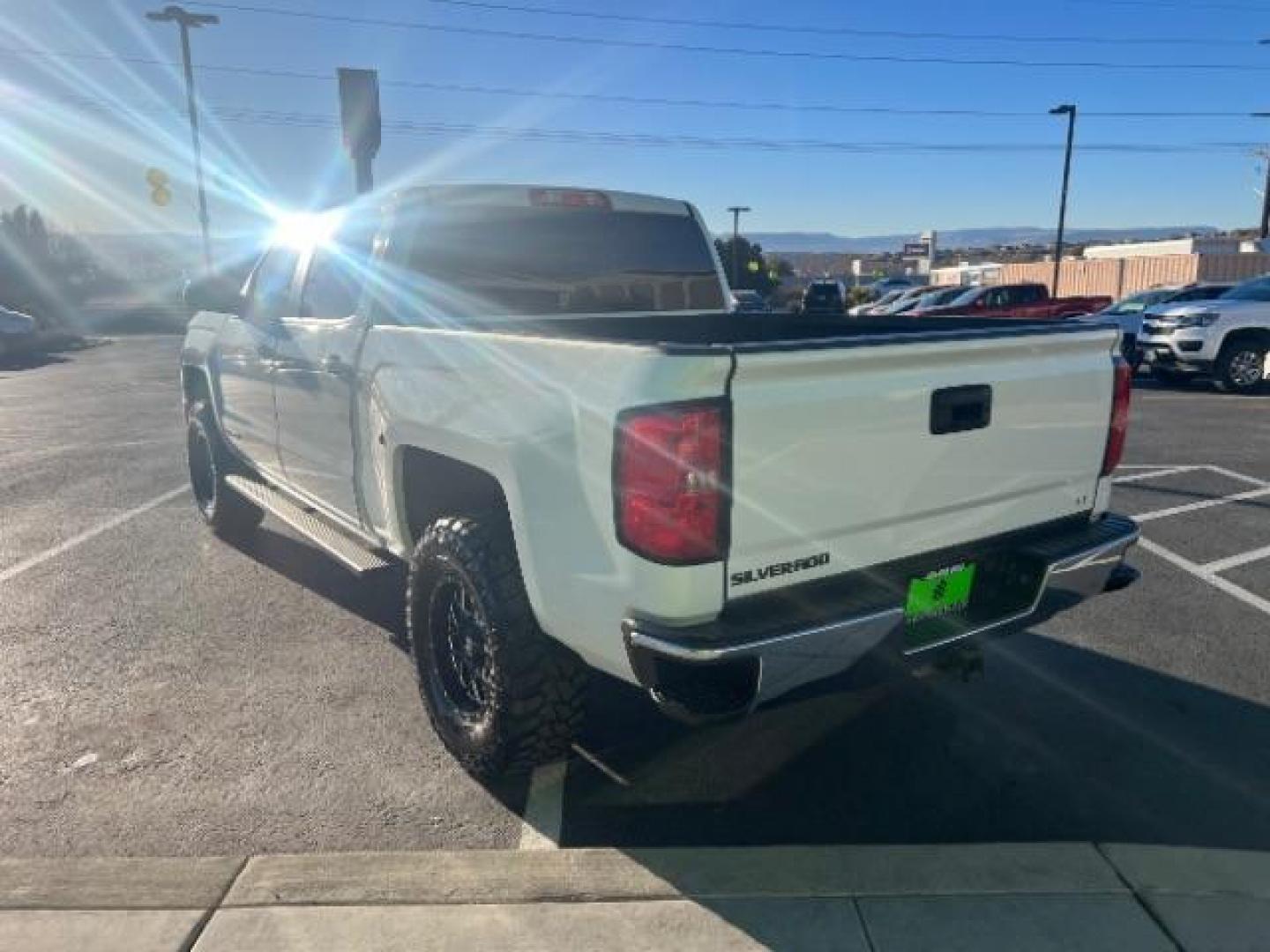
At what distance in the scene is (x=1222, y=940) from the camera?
2.51 meters

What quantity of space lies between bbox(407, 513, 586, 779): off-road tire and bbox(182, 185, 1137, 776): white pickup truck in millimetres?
11

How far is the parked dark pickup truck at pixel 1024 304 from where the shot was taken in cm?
2016

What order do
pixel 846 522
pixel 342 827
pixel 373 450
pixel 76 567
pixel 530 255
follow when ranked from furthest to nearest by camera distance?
pixel 76 567, pixel 530 255, pixel 373 450, pixel 342 827, pixel 846 522

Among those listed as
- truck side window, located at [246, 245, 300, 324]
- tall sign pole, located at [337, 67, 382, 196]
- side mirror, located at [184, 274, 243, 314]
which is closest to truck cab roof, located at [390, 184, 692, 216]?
truck side window, located at [246, 245, 300, 324]

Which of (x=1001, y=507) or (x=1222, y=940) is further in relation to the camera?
(x=1001, y=507)

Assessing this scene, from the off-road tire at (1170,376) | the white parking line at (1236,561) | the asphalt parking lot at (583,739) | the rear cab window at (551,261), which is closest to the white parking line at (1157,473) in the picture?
the white parking line at (1236,561)

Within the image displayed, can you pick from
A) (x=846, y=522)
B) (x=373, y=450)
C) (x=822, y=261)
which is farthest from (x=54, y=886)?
(x=822, y=261)

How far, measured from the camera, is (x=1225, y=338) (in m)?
14.0

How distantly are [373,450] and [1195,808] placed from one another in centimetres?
322

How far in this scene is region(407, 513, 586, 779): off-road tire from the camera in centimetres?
303

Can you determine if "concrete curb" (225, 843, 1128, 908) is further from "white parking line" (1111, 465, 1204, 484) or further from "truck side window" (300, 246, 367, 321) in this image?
"white parking line" (1111, 465, 1204, 484)

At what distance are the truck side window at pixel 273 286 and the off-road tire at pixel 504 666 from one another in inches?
85.1

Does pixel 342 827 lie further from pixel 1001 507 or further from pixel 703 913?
pixel 1001 507

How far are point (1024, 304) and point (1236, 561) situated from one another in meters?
16.3
